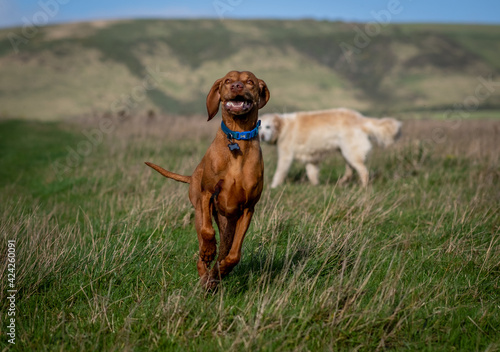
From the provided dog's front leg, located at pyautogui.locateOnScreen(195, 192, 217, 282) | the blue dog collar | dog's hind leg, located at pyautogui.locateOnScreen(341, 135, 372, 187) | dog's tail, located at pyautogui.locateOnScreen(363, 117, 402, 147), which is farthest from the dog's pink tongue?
dog's tail, located at pyautogui.locateOnScreen(363, 117, 402, 147)

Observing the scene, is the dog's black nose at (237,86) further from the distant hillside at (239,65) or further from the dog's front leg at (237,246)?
the distant hillside at (239,65)

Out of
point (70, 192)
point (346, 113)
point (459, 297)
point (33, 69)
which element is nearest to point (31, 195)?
point (70, 192)

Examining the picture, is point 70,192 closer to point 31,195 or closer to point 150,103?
point 31,195

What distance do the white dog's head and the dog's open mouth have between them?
5.46 meters

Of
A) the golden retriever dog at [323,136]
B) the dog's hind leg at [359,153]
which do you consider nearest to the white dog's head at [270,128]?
the golden retriever dog at [323,136]

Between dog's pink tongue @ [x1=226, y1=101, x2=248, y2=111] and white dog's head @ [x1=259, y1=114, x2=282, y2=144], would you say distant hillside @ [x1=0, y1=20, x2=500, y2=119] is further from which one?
dog's pink tongue @ [x1=226, y1=101, x2=248, y2=111]

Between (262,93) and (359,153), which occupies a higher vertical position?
(262,93)

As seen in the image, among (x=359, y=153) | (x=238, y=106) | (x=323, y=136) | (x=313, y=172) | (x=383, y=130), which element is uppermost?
(x=238, y=106)

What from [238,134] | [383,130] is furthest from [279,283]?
[383,130]

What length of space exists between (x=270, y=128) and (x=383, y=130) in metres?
1.91

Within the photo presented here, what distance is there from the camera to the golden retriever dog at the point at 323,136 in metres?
7.88

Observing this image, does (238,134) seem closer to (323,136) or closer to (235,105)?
(235,105)

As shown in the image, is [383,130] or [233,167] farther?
[383,130]

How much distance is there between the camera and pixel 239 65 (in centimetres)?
5488
